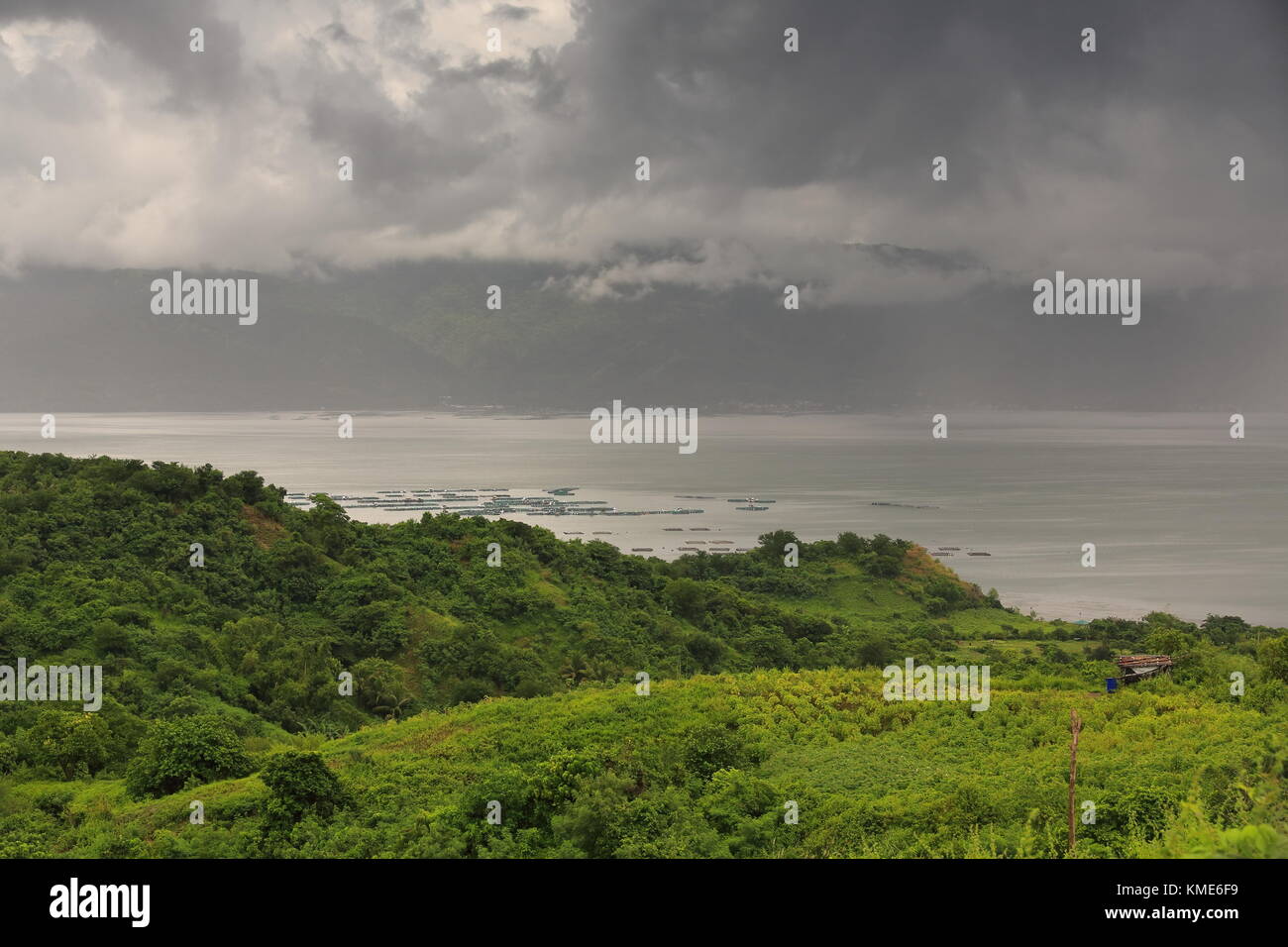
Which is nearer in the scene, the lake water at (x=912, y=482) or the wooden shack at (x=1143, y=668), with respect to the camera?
the wooden shack at (x=1143, y=668)

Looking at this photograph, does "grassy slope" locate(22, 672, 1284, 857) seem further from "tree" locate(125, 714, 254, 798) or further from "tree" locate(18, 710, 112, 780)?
"tree" locate(18, 710, 112, 780)

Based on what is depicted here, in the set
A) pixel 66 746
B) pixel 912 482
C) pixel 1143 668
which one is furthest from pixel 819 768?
pixel 912 482

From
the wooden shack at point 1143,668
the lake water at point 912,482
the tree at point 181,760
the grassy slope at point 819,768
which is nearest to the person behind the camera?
the grassy slope at point 819,768

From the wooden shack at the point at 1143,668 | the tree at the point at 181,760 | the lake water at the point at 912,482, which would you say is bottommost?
the tree at the point at 181,760

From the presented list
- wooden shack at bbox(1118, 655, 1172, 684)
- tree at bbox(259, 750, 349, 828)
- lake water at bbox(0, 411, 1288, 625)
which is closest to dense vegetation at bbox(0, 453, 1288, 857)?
tree at bbox(259, 750, 349, 828)

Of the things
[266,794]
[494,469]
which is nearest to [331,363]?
[494,469]

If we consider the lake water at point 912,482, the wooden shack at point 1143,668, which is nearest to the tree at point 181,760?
the wooden shack at point 1143,668

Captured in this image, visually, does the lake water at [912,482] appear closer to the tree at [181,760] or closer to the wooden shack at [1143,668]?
the wooden shack at [1143,668]

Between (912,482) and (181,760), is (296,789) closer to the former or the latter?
(181,760)
